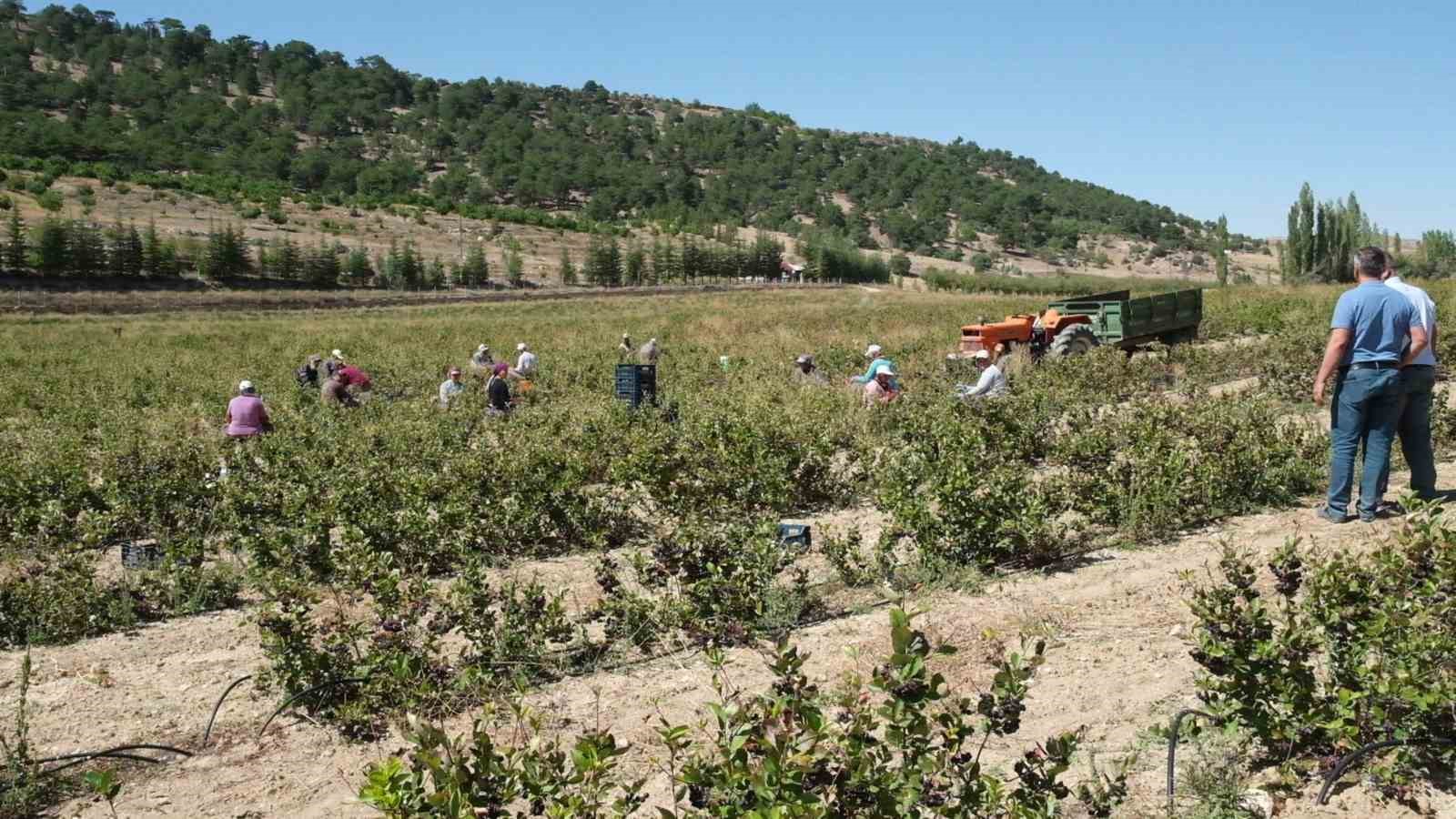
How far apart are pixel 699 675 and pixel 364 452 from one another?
5.51 meters

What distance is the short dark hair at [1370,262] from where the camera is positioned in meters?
5.27

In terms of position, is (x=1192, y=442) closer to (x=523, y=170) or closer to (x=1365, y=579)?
(x=1365, y=579)

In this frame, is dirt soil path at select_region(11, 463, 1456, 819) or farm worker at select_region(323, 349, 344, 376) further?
farm worker at select_region(323, 349, 344, 376)

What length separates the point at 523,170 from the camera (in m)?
137

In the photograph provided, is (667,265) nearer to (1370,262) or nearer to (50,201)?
(50,201)

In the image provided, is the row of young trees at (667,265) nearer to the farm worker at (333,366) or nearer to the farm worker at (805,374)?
the farm worker at (333,366)

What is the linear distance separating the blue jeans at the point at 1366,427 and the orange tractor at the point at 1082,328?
31.2 ft

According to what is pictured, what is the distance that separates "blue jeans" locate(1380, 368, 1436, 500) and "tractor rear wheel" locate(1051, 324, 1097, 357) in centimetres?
959

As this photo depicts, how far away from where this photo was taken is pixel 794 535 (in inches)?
222

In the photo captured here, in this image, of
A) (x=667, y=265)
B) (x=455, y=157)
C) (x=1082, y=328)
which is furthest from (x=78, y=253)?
(x=455, y=157)

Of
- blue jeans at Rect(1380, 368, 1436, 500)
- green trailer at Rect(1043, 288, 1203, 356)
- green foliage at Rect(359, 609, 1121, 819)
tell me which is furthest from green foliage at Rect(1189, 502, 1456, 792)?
green trailer at Rect(1043, 288, 1203, 356)

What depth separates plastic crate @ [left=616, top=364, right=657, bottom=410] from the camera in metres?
12.2

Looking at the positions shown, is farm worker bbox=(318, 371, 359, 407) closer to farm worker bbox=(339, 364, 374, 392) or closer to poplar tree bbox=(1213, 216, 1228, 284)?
farm worker bbox=(339, 364, 374, 392)

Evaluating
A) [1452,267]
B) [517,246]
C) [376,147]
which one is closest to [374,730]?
[1452,267]
